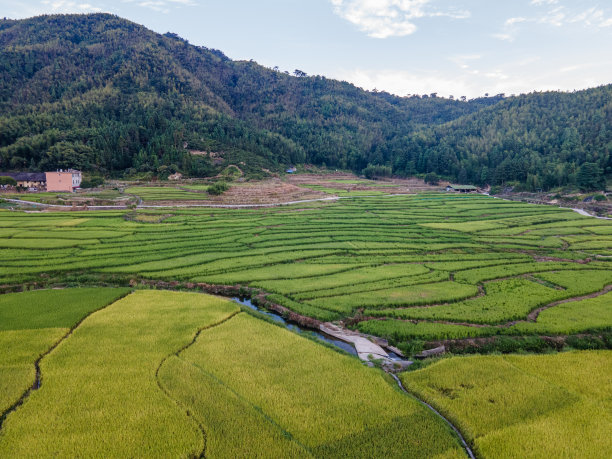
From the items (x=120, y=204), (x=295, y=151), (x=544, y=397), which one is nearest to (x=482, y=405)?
(x=544, y=397)

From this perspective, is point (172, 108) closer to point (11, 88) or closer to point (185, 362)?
point (11, 88)

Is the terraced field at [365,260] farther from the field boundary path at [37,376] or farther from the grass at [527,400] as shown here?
the field boundary path at [37,376]

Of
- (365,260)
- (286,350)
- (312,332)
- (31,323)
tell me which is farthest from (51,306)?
(365,260)

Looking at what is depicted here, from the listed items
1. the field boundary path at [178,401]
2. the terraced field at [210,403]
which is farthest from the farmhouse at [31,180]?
the field boundary path at [178,401]

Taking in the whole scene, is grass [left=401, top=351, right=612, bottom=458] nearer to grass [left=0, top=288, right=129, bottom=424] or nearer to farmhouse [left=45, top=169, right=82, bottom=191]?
grass [left=0, top=288, right=129, bottom=424]

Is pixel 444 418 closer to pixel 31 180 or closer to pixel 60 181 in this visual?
pixel 60 181

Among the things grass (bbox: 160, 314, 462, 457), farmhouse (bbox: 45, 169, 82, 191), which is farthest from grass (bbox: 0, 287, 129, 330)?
farmhouse (bbox: 45, 169, 82, 191)
